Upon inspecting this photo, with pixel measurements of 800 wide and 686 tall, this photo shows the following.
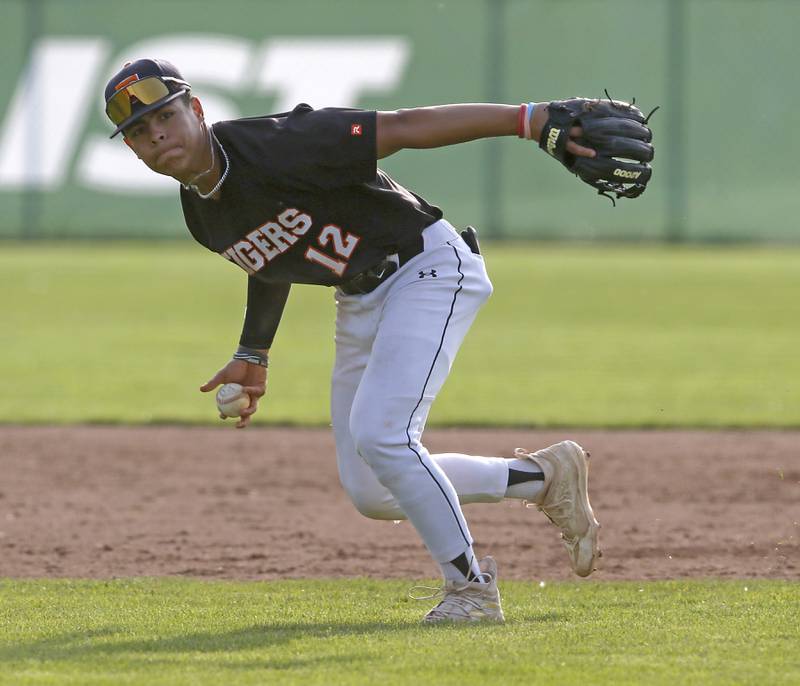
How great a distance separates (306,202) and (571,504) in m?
1.37

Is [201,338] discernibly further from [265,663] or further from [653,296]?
[265,663]

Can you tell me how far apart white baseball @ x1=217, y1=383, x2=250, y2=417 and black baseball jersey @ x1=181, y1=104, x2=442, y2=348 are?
1.47 feet

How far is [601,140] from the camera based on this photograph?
4230mm

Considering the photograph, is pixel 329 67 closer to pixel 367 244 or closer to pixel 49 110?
pixel 49 110

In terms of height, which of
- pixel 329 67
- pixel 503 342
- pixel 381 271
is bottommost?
pixel 503 342

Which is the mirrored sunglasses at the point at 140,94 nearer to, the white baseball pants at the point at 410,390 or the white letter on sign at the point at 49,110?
the white baseball pants at the point at 410,390

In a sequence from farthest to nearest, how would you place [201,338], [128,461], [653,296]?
[653,296] → [201,338] → [128,461]

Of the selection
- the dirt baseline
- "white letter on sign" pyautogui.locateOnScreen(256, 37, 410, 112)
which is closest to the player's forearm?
the dirt baseline

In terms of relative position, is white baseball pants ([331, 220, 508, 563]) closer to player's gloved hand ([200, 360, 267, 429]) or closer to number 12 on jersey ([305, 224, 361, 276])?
number 12 on jersey ([305, 224, 361, 276])

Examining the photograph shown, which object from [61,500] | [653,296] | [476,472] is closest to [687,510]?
[476,472]

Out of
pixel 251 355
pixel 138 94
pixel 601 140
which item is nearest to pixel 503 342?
pixel 251 355

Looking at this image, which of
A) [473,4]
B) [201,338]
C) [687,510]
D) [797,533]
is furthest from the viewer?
[473,4]

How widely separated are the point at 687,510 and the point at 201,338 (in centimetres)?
706

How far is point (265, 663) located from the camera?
3787 mm
